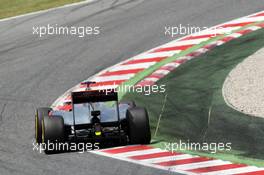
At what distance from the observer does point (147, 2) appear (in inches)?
1335

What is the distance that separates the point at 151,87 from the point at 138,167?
18.8 ft

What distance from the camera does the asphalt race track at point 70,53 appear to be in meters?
19.1

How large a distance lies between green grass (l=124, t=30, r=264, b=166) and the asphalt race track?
2.35m

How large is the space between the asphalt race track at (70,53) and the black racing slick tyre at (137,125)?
67cm

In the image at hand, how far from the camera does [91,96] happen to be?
18953mm

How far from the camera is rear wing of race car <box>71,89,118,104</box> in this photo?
1889 centimetres

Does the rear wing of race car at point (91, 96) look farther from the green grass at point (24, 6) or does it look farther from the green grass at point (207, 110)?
the green grass at point (24, 6)

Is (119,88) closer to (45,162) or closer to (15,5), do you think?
(45,162)

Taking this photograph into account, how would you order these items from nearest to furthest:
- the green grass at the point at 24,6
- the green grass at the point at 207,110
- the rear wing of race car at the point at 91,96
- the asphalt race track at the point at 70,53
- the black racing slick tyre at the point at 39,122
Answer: the rear wing of race car at the point at 91,96, the asphalt race track at the point at 70,53, the black racing slick tyre at the point at 39,122, the green grass at the point at 207,110, the green grass at the point at 24,6

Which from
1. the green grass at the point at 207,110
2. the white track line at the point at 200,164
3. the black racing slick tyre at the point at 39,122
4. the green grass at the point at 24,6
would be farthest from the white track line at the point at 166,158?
the green grass at the point at 24,6

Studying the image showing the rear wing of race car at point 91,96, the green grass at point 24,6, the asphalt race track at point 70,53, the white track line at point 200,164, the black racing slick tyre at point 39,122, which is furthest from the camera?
the green grass at point 24,6

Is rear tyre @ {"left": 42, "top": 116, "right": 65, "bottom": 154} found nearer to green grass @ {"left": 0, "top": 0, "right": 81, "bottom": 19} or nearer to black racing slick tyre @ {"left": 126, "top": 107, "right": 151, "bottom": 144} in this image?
black racing slick tyre @ {"left": 126, "top": 107, "right": 151, "bottom": 144}

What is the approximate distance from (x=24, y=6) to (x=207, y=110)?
1542cm

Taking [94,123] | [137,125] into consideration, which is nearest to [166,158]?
[137,125]
